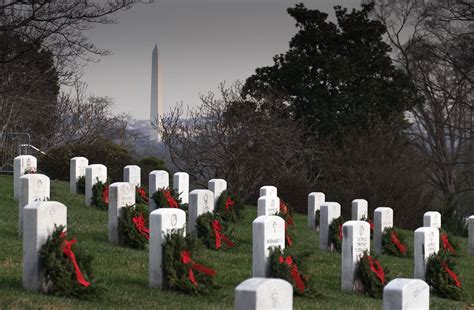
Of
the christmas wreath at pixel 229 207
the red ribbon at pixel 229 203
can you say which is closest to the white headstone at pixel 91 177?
the christmas wreath at pixel 229 207

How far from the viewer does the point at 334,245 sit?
1745cm

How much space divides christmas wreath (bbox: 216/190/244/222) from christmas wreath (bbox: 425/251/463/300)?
593 cm

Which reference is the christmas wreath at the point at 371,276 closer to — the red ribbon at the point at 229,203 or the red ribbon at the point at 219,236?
the red ribbon at the point at 219,236

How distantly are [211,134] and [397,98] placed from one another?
9.55 m

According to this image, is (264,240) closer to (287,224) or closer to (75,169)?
(287,224)

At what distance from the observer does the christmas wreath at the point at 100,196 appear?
62.3ft

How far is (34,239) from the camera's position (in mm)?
9719

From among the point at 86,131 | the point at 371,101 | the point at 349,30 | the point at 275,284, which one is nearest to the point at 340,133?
the point at 371,101

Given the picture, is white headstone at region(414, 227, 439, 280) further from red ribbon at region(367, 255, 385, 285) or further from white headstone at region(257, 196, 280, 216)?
white headstone at region(257, 196, 280, 216)

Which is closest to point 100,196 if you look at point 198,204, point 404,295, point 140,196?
point 140,196

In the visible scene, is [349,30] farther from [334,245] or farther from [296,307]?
[296,307]

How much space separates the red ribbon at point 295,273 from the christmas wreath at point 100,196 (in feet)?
26.9

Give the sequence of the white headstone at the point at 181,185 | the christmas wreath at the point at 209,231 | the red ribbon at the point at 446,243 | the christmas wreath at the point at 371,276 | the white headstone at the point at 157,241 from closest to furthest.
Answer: the white headstone at the point at 157,241
the christmas wreath at the point at 371,276
the christmas wreath at the point at 209,231
the red ribbon at the point at 446,243
the white headstone at the point at 181,185

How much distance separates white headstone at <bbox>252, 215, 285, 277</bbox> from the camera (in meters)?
11.0
